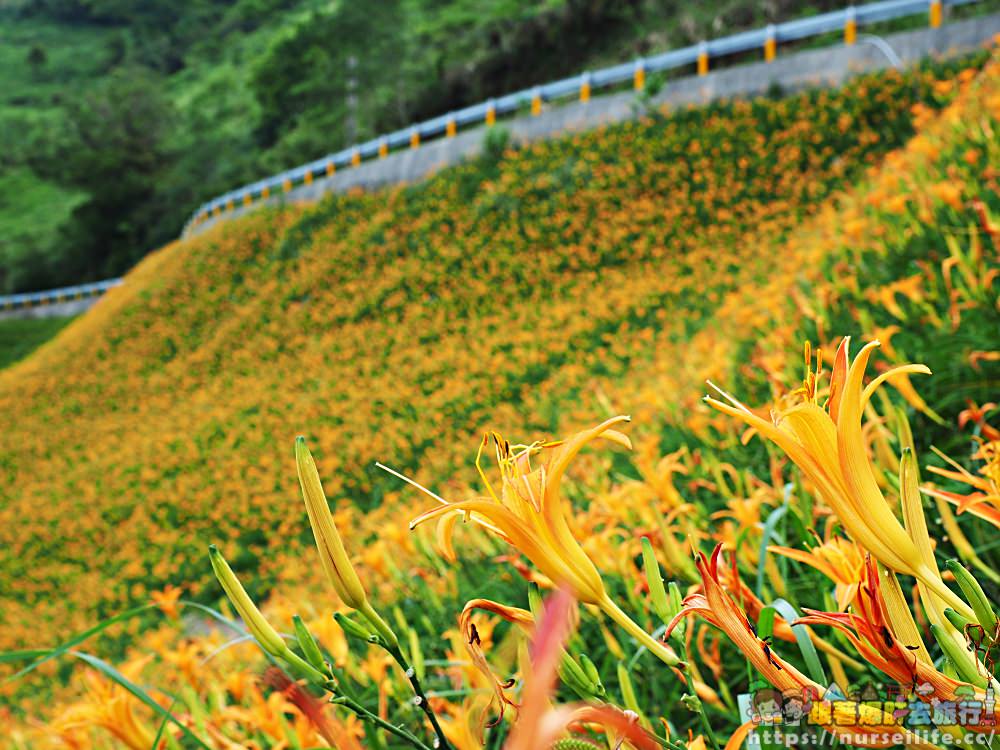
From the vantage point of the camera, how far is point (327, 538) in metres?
0.55

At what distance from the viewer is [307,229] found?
13.6 meters

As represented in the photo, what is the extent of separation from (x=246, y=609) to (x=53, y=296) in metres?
30.2

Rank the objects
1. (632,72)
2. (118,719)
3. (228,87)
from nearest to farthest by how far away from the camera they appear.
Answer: (118,719)
(632,72)
(228,87)

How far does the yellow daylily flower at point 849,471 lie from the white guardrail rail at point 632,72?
930 centimetres

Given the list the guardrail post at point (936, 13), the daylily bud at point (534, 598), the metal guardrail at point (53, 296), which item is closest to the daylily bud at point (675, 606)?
the daylily bud at point (534, 598)

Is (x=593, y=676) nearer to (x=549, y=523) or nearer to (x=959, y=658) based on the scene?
(x=549, y=523)

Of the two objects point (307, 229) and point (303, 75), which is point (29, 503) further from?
point (303, 75)

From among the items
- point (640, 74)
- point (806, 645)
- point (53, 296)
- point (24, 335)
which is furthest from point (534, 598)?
point (53, 296)

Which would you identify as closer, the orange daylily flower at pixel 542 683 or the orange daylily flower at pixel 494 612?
the orange daylily flower at pixel 542 683

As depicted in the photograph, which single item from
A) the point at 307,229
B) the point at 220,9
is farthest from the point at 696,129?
the point at 220,9

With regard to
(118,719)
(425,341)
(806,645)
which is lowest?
(425,341)

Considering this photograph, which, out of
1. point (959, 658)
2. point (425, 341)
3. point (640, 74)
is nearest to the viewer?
point (959, 658)

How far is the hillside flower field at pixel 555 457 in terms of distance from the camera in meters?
0.52

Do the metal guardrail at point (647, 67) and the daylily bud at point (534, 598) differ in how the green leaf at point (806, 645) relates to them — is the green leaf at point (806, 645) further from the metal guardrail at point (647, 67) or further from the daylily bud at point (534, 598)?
the metal guardrail at point (647, 67)
